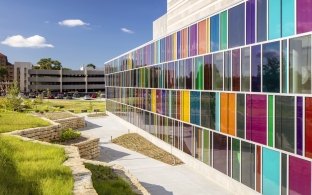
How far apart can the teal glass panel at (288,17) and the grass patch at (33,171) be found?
10.6 meters

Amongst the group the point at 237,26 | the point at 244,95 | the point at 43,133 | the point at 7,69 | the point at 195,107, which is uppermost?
the point at 7,69

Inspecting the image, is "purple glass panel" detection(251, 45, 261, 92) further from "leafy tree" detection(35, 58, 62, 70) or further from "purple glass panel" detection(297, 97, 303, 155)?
"leafy tree" detection(35, 58, 62, 70)

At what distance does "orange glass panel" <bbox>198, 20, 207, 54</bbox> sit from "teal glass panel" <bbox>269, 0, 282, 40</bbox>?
6.88m

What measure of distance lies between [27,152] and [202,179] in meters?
11.9

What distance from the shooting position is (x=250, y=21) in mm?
17734

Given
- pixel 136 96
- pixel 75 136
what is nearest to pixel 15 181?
pixel 75 136

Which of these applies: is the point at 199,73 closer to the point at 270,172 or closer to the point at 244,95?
the point at 244,95

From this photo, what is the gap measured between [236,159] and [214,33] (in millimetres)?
7737

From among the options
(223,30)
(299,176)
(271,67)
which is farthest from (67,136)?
(299,176)

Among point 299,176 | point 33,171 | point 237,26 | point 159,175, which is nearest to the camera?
point 33,171

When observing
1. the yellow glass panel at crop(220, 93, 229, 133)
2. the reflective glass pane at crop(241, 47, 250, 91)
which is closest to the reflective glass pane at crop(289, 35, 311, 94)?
the reflective glass pane at crop(241, 47, 250, 91)

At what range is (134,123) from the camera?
42.6m

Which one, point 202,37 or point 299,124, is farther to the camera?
point 202,37

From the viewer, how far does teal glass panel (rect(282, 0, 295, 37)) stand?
1472 cm
